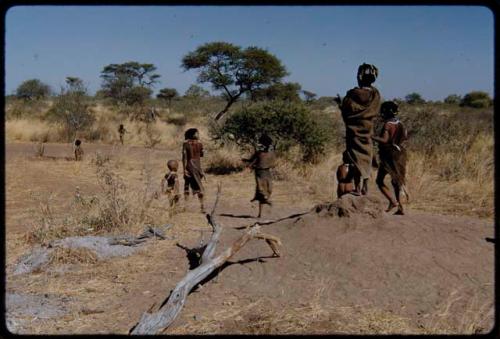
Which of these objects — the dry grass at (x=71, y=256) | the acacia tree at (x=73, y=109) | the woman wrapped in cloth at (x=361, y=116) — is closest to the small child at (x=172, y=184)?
the dry grass at (x=71, y=256)

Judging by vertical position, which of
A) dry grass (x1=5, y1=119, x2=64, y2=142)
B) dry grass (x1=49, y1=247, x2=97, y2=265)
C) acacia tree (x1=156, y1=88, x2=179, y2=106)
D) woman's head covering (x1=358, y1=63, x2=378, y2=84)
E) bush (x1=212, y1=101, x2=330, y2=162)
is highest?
acacia tree (x1=156, y1=88, x2=179, y2=106)

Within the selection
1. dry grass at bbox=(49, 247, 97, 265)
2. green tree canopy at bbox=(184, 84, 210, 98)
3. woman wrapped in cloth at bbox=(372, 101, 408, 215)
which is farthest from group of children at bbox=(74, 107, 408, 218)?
green tree canopy at bbox=(184, 84, 210, 98)

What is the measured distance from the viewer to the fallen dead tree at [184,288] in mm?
4332

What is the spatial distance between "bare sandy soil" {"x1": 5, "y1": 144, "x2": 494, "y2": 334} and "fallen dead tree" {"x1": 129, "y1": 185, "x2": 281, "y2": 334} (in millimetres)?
150

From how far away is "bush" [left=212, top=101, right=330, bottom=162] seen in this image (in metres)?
14.4

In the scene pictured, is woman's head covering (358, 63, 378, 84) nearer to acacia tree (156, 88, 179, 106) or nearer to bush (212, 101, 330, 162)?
bush (212, 101, 330, 162)

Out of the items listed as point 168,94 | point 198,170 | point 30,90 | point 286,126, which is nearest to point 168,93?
point 168,94

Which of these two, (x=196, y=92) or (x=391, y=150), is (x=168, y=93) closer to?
(x=196, y=92)

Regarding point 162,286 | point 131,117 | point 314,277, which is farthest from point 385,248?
point 131,117

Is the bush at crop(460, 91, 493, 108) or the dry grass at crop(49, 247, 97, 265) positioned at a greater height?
the bush at crop(460, 91, 493, 108)

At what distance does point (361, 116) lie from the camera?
6973 mm

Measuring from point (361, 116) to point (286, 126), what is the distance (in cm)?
761

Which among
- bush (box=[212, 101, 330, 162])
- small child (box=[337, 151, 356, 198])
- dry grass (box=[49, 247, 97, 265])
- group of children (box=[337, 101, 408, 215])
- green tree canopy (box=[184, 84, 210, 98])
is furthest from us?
green tree canopy (box=[184, 84, 210, 98])

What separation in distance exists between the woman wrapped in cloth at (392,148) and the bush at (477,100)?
3386 centimetres
